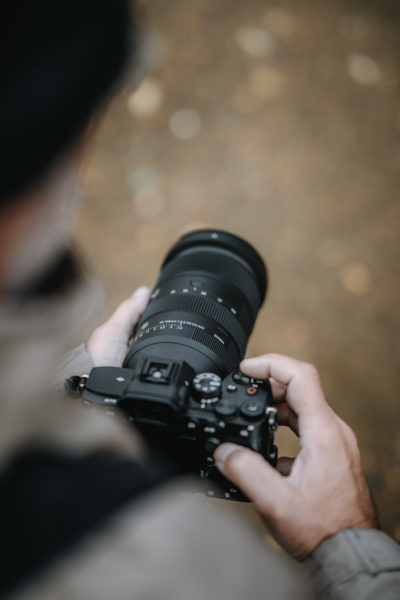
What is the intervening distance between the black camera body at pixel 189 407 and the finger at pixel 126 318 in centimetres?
29

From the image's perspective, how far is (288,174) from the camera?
215 centimetres

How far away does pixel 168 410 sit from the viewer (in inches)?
32.3

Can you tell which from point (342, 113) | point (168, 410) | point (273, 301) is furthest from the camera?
point (342, 113)

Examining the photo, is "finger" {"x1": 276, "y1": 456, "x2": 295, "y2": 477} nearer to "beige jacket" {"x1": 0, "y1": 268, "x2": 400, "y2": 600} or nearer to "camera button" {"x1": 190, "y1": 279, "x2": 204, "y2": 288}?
"camera button" {"x1": 190, "y1": 279, "x2": 204, "y2": 288}

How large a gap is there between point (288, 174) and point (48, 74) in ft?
6.07

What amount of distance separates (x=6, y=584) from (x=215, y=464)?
52 centimetres

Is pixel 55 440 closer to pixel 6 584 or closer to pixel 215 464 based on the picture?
pixel 6 584

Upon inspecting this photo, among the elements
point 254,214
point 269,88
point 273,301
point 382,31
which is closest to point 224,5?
point 269,88

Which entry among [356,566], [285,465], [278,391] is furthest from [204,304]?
[356,566]

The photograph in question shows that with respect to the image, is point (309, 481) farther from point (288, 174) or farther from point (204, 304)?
point (288, 174)

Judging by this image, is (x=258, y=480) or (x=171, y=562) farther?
(x=258, y=480)

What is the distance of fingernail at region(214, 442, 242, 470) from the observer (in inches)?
32.2

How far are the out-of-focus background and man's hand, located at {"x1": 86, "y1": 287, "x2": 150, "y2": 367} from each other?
0.59 meters

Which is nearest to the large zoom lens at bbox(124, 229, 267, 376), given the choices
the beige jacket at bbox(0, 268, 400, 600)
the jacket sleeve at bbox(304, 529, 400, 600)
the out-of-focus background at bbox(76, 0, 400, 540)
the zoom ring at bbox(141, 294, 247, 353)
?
the zoom ring at bbox(141, 294, 247, 353)
